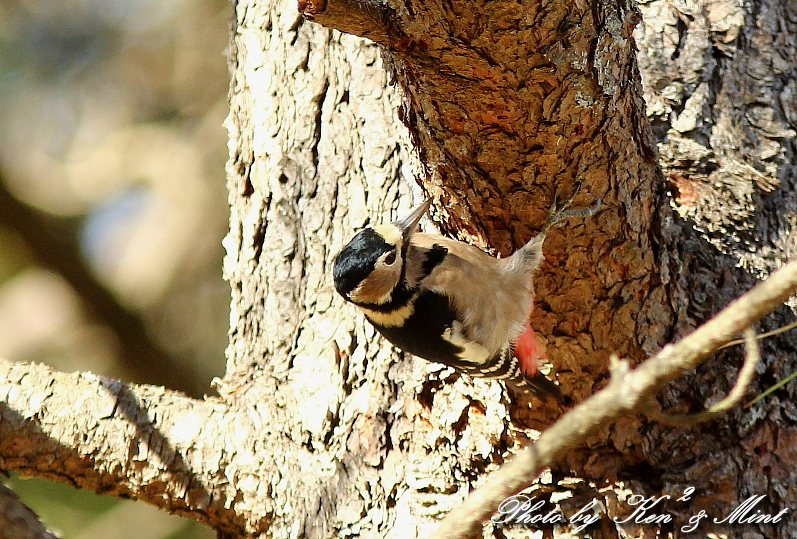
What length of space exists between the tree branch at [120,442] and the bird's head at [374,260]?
614 mm

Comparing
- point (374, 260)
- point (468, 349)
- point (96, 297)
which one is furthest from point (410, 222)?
point (96, 297)

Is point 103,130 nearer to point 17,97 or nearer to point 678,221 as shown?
point 17,97

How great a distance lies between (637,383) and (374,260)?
5.07 feet

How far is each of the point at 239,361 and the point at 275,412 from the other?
0.32 metres

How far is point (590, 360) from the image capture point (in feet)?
8.21

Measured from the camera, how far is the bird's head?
2.59 metres

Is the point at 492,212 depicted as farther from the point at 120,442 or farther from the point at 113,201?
the point at 113,201

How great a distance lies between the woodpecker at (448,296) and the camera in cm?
254

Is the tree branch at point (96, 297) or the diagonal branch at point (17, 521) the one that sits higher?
the diagonal branch at point (17, 521)

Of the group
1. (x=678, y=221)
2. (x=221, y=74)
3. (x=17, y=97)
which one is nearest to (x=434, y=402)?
(x=678, y=221)

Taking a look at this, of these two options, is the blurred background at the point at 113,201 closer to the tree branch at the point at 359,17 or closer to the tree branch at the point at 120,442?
the tree branch at the point at 120,442

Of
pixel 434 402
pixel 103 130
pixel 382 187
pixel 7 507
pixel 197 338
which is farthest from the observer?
pixel 103 130

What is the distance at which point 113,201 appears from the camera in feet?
18.4

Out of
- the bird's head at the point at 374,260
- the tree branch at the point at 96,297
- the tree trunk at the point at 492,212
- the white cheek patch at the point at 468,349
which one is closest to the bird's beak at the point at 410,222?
the bird's head at the point at 374,260
